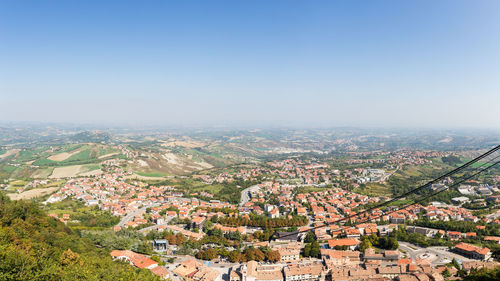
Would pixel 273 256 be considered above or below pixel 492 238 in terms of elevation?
below

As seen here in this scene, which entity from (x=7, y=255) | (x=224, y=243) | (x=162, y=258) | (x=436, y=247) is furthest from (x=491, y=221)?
(x=7, y=255)

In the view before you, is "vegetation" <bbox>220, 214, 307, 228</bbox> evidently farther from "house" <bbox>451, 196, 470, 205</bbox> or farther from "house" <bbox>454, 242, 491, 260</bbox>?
"house" <bbox>451, 196, 470, 205</bbox>

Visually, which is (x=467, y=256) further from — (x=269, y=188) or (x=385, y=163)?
(x=385, y=163)

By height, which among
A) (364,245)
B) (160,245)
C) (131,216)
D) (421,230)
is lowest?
(131,216)

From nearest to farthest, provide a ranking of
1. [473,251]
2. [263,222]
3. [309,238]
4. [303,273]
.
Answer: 1. [303,273]
2. [473,251]
3. [309,238]
4. [263,222]

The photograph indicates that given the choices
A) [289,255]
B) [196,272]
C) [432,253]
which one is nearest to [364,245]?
[432,253]

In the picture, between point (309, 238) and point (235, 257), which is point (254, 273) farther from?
point (309, 238)

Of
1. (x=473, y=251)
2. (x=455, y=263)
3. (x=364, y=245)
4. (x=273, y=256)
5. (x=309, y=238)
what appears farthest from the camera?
(x=309, y=238)

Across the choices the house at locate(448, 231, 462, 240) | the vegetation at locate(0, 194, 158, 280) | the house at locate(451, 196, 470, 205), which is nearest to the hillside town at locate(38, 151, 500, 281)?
the house at locate(448, 231, 462, 240)
